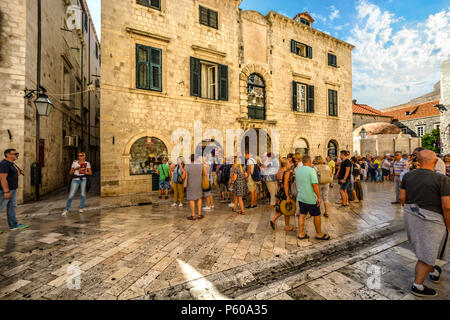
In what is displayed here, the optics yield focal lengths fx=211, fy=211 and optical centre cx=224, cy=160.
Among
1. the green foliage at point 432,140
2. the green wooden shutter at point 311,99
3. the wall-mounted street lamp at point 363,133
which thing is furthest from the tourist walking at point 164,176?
the green foliage at point 432,140

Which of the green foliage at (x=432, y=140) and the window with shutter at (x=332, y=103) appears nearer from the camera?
the window with shutter at (x=332, y=103)

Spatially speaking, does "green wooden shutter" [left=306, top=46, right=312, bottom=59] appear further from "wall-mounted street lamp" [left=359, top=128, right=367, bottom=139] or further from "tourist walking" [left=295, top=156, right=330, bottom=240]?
"tourist walking" [left=295, top=156, right=330, bottom=240]

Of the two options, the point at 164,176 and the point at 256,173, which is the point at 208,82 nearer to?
the point at 164,176

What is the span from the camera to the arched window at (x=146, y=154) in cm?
990

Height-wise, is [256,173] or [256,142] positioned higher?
[256,142]

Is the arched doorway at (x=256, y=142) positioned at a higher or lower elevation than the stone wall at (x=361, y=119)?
lower

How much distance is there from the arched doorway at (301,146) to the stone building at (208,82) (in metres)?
0.07

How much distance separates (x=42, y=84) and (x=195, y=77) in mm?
6764

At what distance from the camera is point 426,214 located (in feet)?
8.39

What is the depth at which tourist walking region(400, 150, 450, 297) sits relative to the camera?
2.49 meters

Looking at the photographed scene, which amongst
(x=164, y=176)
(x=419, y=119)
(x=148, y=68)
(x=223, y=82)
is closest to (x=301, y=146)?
(x=223, y=82)

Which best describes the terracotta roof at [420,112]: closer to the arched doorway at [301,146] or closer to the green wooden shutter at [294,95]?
the arched doorway at [301,146]

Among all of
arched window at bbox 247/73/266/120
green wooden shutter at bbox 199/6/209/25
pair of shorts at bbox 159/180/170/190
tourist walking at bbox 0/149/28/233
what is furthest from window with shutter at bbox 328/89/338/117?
tourist walking at bbox 0/149/28/233
